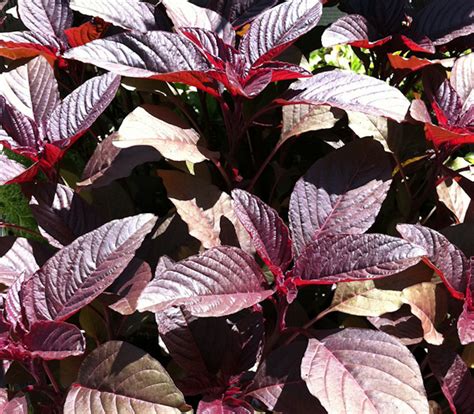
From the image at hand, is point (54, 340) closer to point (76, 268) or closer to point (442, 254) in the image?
point (76, 268)

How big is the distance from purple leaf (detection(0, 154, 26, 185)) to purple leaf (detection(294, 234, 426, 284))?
0.44 meters

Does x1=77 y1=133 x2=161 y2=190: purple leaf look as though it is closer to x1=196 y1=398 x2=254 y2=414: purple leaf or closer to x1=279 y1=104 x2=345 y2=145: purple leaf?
x1=279 y1=104 x2=345 y2=145: purple leaf

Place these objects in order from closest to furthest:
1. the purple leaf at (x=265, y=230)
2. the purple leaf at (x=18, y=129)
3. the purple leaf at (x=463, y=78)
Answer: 1. the purple leaf at (x=265, y=230)
2. the purple leaf at (x=18, y=129)
3. the purple leaf at (x=463, y=78)

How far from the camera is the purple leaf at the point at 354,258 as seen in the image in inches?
30.0

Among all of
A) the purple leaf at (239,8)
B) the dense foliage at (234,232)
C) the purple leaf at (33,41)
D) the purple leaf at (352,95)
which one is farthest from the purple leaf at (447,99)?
the purple leaf at (33,41)

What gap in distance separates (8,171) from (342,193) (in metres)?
0.51

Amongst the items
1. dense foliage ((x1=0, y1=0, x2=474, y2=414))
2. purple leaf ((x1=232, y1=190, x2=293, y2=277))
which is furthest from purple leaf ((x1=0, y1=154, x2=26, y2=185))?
purple leaf ((x1=232, y1=190, x2=293, y2=277))

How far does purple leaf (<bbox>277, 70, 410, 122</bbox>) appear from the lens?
0.89 meters

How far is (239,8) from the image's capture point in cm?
116

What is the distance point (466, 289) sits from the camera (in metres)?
0.88

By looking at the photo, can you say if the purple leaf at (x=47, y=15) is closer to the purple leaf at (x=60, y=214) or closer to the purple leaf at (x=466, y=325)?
the purple leaf at (x=60, y=214)

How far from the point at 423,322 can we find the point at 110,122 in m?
0.80

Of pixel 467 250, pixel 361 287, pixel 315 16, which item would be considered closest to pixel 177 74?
pixel 315 16

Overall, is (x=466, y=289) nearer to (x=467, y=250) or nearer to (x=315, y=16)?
(x=467, y=250)
